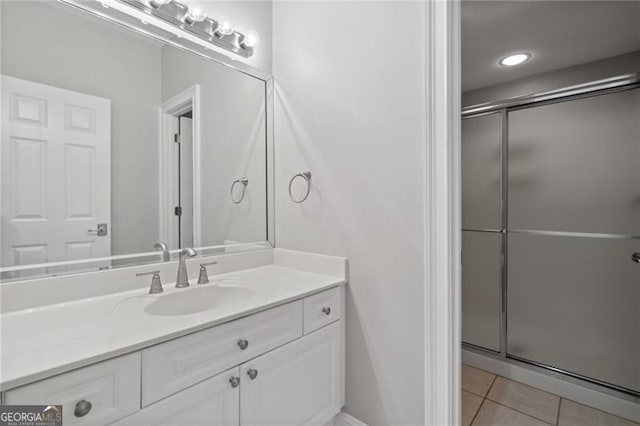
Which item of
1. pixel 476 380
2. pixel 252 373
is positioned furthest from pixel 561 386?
pixel 252 373

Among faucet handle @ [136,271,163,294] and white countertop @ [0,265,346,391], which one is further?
faucet handle @ [136,271,163,294]

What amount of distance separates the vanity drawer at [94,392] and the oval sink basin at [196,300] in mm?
407

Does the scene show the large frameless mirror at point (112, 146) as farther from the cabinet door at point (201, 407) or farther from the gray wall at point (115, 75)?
the cabinet door at point (201, 407)

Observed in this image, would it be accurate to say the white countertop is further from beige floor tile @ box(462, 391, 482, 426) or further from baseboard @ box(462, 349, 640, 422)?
baseboard @ box(462, 349, 640, 422)

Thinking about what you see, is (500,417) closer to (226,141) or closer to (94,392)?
(94,392)

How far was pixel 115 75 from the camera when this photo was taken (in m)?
1.25

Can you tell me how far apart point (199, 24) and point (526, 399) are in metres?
2.83

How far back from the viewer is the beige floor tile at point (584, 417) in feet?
5.26

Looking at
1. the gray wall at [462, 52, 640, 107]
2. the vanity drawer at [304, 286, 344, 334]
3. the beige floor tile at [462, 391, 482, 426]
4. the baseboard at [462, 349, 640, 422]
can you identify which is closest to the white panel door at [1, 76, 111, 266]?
the vanity drawer at [304, 286, 344, 334]

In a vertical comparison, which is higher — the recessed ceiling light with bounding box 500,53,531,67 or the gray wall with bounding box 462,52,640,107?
the recessed ceiling light with bounding box 500,53,531,67

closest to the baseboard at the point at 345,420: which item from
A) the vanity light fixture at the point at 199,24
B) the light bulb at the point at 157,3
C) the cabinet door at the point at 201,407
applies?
the cabinet door at the point at 201,407

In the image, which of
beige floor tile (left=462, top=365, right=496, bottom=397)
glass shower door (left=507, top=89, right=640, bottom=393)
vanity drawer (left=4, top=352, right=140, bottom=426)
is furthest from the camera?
beige floor tile (left=462, top=365, right=496, bottom=397)

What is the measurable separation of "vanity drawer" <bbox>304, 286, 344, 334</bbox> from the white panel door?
0.89 meters

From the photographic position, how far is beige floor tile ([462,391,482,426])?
5.40ft
